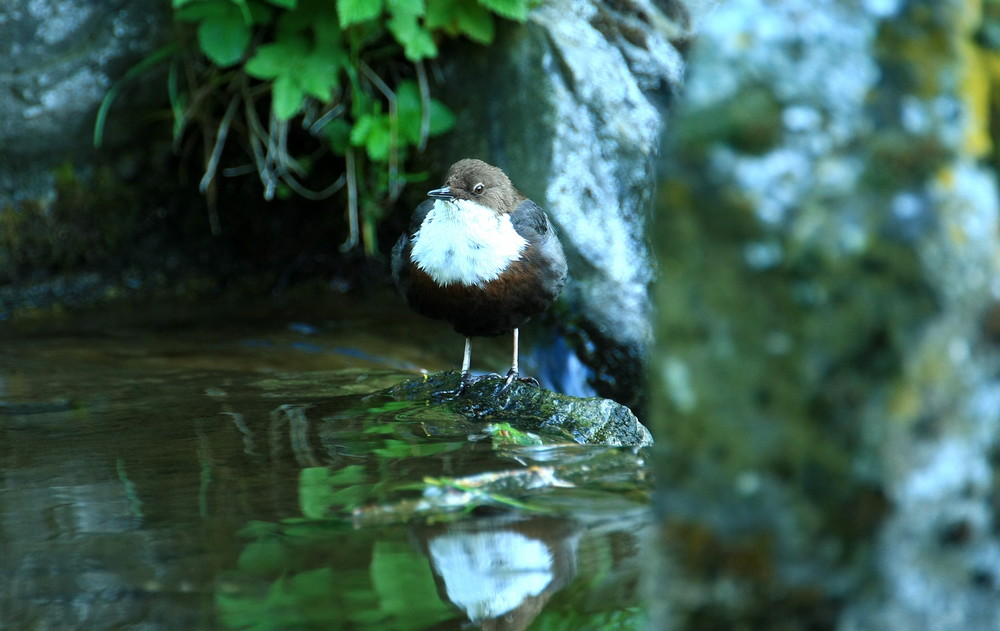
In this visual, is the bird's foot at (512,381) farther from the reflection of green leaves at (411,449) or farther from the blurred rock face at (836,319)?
the blurred rock face at (836,319)

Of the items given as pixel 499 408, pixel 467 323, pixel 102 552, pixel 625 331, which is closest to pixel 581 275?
pixel 625 331

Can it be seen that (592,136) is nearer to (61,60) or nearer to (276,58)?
(276,58)

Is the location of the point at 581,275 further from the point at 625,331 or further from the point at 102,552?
the point at 102,552

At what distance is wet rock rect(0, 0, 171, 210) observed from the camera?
5098 millimetres

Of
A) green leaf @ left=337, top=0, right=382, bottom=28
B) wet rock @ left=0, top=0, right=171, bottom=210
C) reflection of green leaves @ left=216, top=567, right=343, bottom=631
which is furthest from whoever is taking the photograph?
wet rock @ left=0, top=0, right=171, bottom=210

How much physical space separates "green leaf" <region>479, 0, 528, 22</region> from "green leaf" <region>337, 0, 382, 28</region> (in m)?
0.53

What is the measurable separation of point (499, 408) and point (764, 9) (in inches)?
89.0

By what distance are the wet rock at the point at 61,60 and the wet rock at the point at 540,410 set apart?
278 cm

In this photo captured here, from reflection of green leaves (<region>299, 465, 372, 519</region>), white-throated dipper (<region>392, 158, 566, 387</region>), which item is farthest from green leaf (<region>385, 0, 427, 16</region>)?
reflection of green leaves (<region>299, 465, 372, 519</region>)

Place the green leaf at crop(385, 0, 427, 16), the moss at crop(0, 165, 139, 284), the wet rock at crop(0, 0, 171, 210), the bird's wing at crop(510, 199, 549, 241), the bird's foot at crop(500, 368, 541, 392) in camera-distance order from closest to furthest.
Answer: the bird's foot at crop(500, 368, 541, 392) < the bird's wing at crop(510, 199, 549, 241) < the green leaf at crop(385, 0, 427, 16) < the wet rock at crop(0, 0, 171, 210) < the moss at crop(0, 165, 139, 284)

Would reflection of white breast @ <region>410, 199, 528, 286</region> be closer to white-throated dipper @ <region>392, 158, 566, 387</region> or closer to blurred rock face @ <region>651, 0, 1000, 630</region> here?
white-throated dipper @ <region>392, 158, 566, 387</region>

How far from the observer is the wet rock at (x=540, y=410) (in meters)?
3.29

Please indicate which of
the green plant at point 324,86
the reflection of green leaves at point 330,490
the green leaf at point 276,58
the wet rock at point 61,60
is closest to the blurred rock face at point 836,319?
the reflection of green leaves at point 330,490

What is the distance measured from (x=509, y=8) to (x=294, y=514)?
10.1ft
